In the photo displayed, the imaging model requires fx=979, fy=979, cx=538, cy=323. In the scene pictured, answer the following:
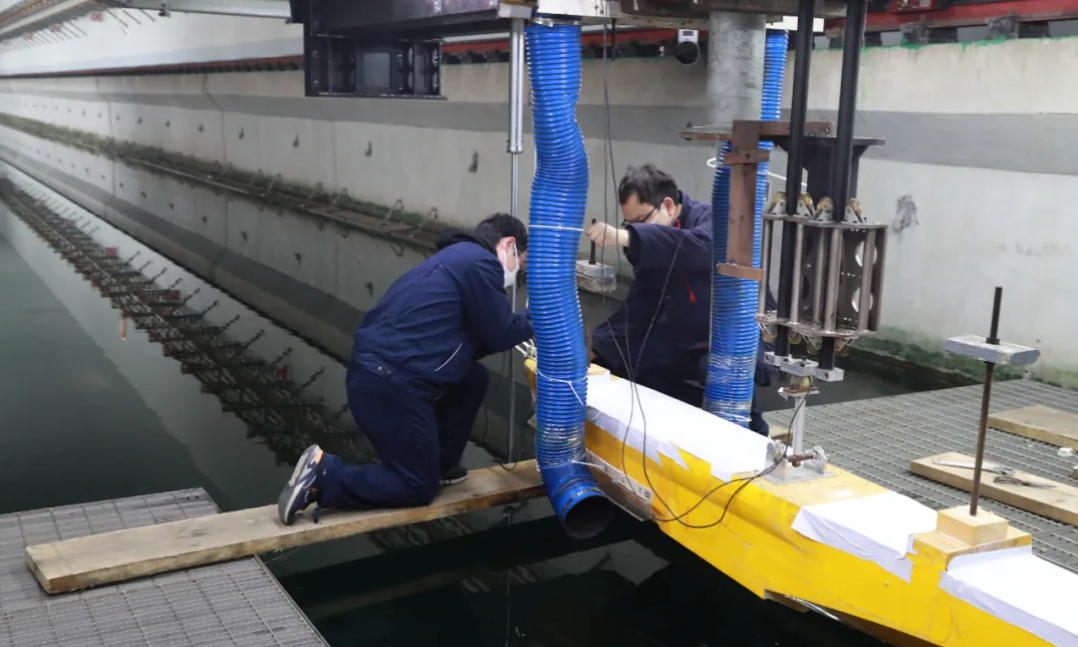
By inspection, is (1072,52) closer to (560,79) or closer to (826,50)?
(826,50)

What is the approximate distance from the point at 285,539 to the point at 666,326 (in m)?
2.00

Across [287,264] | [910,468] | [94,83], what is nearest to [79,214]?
[287,264]

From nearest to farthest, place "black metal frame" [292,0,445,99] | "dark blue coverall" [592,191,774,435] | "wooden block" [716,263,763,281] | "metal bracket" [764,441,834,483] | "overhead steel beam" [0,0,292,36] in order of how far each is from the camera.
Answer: "metal bracket" [764,441,834,483]
"wooden block" [716,263,763,281]
"dark blue coverall" [592,191,774,435]
"black metal frame" [292,0,445,99]
"overhead steel beam" [0,0,292,36]

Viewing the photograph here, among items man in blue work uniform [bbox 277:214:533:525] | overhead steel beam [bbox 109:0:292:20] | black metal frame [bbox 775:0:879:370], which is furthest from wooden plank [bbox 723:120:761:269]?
overhead steel beam [bbox 109:0:292:20]

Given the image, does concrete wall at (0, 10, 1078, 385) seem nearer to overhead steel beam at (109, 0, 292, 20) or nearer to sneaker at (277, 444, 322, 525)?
sneaker at (277, 444, 322, 525)

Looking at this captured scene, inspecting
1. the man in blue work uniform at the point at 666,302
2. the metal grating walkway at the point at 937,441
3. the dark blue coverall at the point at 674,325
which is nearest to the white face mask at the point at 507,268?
the man in blue work uniform at the point at 666,302

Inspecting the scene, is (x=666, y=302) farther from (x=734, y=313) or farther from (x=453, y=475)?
(x=453, y=475)

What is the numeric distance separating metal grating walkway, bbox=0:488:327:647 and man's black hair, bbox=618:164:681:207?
222 centimetres

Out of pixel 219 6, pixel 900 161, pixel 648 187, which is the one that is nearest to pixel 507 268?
pixel 648 187

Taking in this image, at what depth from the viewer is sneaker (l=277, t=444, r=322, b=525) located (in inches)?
145

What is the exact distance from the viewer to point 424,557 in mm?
4055

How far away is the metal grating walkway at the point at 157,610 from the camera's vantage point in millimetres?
3012

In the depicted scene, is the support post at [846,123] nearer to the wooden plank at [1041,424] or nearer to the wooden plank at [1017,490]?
the wooden plank at [1017,490]

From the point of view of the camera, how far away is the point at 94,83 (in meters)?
30.1
